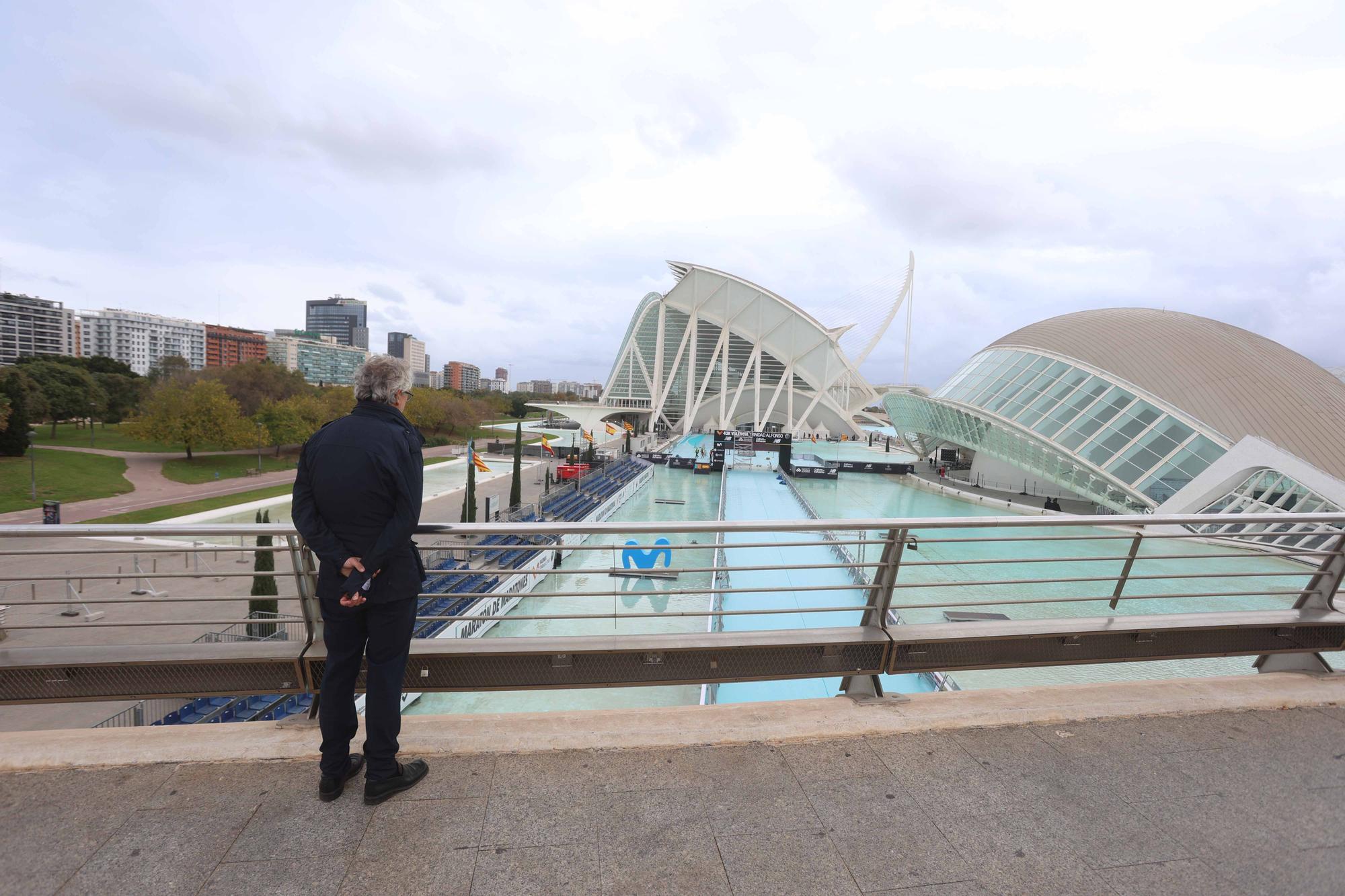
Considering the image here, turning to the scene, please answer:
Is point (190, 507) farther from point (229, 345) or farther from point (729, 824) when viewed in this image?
point (229, 345)

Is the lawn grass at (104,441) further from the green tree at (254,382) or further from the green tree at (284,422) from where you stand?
the green tree at (284,422)

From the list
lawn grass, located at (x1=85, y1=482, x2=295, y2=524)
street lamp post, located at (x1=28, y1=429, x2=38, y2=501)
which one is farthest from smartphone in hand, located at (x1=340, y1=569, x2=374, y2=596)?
street lamp post, located at (x1=28, y1=429, x2=38, y2=501)

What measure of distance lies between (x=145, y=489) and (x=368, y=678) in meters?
34.9

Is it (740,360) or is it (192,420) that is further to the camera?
(740,360)

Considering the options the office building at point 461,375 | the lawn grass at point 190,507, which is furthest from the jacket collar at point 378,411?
the office building at point 461,375

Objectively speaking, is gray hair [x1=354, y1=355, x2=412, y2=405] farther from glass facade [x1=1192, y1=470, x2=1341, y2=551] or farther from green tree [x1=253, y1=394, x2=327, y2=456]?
green tree [x1=253, y1=394, x2=327, y2=456]

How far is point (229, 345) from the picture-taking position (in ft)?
341

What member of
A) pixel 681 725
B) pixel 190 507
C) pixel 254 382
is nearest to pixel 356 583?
pixel 681 725

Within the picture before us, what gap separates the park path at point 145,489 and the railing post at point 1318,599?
26647mm

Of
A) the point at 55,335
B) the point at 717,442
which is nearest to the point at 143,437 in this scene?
the point at 717,442

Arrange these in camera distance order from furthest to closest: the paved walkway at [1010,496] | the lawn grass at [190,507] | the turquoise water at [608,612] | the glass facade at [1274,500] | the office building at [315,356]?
the office building at [315,356] < the lawn grass at [190,507] < the paved walkway at [1010,496] < the glass facade at [1274,500] < the turquoise water at [608,612]

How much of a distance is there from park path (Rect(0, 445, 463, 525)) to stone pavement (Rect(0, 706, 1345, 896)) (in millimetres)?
23348

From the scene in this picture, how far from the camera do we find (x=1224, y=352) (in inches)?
755

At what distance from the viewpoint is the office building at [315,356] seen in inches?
4321
